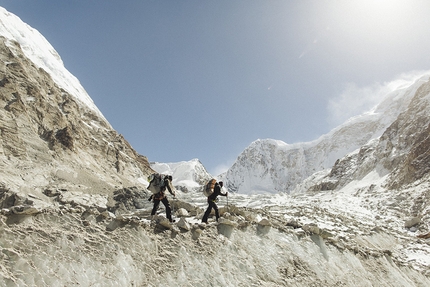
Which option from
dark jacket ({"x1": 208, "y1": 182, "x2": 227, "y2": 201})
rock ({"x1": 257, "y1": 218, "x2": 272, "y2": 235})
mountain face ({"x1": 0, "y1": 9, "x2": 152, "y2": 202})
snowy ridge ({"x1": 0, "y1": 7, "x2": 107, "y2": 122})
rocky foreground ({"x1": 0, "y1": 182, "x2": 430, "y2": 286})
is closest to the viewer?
rocky foreground ({"x1": 0, "y1": 182, "x2": 430, "y2": 286})

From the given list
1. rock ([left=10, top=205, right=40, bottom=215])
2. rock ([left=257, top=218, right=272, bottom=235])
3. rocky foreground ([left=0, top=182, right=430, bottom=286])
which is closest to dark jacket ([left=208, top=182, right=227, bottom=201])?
rocky foreground ([left=0, top=182, right=430, bottom=286])

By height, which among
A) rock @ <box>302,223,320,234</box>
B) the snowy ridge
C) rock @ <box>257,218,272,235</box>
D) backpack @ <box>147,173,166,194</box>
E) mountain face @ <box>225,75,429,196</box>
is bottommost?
rock @ <box>257,218,272,235</box>

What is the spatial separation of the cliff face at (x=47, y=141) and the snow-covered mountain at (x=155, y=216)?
0.22m

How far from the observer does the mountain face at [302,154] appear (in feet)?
398

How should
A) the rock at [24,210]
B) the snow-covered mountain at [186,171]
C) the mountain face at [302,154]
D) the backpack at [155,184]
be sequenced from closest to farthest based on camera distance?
the rock at [24,210] → the backpack at [155,184] → the mountain face at [302,154] → the snow-covered mountain at [186,171]

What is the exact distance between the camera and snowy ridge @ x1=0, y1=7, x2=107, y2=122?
67.9 metres

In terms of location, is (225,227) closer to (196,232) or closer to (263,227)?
(196,232)

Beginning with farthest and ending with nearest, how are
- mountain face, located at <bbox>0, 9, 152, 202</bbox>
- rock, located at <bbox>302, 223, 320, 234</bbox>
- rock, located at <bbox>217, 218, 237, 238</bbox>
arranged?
mountain face, located at <bbox>0, 9, 152, 202</bbox> < rock, located at <bbox>302, 223, 320, 234</bbox> < rock, located at <bbox>217, 218, 237, 238</bbox>

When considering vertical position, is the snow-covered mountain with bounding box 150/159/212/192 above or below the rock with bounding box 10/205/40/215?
above

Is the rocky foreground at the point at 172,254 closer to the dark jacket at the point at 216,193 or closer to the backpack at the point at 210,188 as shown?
the dark jacket at the point at 216,193

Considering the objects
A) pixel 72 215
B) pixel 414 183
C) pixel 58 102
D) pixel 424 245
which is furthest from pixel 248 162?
pixel 72 215

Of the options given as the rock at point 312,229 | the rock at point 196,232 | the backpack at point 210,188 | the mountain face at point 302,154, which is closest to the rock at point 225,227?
the rock at point 196,232

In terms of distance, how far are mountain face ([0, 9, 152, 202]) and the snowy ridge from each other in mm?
393

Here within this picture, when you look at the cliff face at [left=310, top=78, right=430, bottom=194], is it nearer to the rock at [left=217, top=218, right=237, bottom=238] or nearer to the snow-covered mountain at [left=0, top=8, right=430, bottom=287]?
the snow-covered mountain at [left=0, top=8, right=430, bottom=287]
